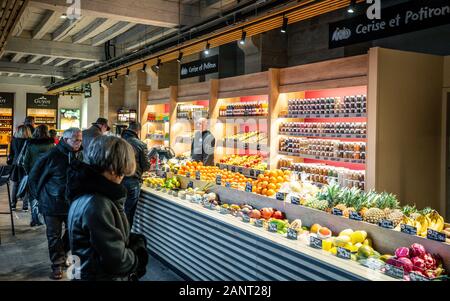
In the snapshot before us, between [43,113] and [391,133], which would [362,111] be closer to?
[391,133]

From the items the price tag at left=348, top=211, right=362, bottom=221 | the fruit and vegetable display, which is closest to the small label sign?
the price tag at left=348, top=211, right=362, bottom=221

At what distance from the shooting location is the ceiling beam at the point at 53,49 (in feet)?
43.9

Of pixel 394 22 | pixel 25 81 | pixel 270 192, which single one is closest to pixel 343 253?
pixel 270 192

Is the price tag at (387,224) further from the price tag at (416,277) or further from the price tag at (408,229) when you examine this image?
the price tag at (416,277)

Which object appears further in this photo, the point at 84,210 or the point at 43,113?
the point at 43,113

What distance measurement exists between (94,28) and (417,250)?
458 inches

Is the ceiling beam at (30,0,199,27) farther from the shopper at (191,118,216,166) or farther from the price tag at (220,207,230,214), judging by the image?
the price tag at (220,207,230,214)

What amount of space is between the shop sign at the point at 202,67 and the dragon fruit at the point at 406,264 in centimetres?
589

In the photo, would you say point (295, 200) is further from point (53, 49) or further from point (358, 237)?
point (53, 49)

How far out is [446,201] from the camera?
20.4 ft

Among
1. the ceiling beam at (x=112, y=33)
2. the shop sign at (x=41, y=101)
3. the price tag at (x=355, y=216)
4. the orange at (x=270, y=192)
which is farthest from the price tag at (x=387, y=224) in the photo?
the shop sign at (x=41, y=101)

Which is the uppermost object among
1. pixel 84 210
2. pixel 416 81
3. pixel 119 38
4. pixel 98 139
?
pixel 119 38
